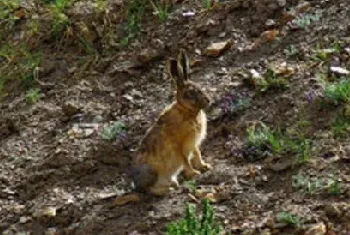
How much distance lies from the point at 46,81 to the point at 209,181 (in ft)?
9.00

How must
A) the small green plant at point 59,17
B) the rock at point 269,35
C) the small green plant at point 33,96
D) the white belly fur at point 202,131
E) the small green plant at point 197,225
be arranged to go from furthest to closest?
the small green plant at point 59,17, the small green plant at point 33,96, the rock at point 269,35, the white belly fur at point 202,131, the small green plant at point 197,225

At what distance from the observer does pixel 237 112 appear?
7.50 metres

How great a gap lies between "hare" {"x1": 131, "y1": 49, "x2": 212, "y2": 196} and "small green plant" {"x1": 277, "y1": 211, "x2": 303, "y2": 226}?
1.11 meters

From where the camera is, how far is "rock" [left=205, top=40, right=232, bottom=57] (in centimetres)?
827

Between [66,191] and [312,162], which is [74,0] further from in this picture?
[312,162]

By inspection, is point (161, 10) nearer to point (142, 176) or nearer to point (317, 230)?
point (142, 176)

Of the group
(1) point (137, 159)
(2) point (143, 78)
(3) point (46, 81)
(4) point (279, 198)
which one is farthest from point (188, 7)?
(4) point (279, 198)

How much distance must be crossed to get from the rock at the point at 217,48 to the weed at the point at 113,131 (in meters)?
1.06

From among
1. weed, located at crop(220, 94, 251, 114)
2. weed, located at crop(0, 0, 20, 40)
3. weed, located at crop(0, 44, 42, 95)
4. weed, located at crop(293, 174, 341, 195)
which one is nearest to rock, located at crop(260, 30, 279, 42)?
weed, located at crop(220, 94, 251, 114)

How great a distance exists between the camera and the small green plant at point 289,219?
5.93m

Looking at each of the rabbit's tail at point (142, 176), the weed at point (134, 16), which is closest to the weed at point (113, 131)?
the rabbit's tail at point (142, 176)

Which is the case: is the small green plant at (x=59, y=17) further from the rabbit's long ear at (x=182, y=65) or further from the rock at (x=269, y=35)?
the rabbit's long ear at (x=182, y=65)

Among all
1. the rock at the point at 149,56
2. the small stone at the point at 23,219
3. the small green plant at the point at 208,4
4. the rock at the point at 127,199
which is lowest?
the small stone at the point at 23,219

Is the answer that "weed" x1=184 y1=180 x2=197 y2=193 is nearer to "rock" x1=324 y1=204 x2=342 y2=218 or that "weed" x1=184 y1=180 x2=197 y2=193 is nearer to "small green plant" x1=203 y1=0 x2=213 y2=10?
"rock" x1=324 y1=204 x2=342 y2=218
